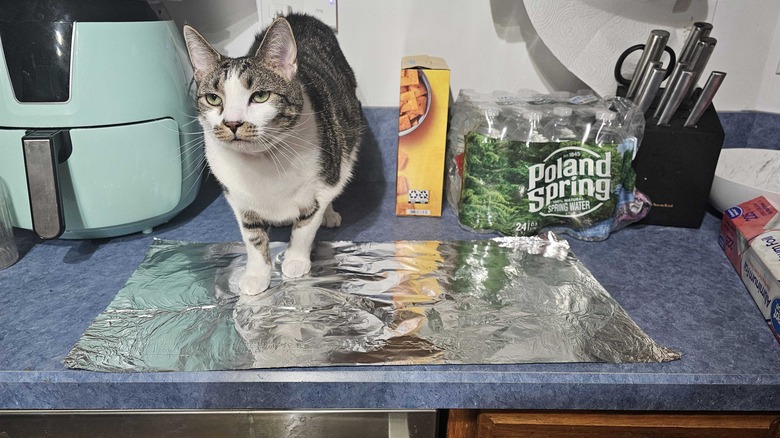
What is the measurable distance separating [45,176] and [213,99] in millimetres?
310

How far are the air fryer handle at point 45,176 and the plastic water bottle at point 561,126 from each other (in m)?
0.88

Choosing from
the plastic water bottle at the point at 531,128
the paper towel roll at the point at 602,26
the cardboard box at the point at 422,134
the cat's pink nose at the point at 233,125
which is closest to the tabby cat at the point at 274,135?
the cat's pink nose at the point at 233,125

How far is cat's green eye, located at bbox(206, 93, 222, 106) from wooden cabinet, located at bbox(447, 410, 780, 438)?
571 millimetres

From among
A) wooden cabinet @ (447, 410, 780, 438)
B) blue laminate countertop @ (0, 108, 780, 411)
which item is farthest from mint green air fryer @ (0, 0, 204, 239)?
wooden cabinet @ (447, 410, 780, 438)

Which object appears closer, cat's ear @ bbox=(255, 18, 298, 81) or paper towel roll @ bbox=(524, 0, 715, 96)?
cat's ear @ bbox=(255, 18, 298, 81)

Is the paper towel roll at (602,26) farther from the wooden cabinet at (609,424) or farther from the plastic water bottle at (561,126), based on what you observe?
the wooden cabinet at (609,424)

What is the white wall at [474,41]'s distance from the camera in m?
1.20

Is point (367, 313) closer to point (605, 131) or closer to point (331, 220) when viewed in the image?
point (331, 220)

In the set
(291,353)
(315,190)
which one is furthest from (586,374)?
(315,190)

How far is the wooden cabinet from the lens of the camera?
29.2 inches

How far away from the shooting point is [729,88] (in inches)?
49.8

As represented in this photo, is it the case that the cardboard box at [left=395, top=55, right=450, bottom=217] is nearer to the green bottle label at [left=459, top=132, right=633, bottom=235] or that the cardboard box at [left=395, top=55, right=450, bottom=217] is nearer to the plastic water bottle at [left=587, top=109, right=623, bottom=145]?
the green bottle label at [left=459, top=132, right=633, bottom=235]

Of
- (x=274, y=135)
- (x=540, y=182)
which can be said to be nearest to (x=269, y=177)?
(x=274, y=135)

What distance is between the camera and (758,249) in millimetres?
865
